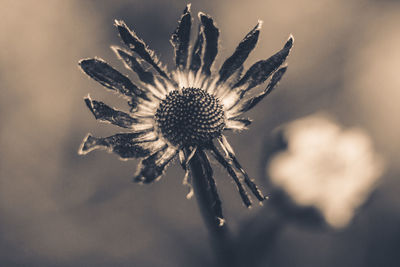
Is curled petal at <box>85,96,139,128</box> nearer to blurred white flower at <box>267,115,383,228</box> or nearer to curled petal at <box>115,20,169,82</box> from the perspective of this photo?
curled petal at <box>115,20,169,82</box>

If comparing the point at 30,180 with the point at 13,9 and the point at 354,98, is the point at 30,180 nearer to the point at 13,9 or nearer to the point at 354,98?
the point at 13,9

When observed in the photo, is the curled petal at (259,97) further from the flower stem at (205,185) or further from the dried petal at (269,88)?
the flower stem at (205,185)

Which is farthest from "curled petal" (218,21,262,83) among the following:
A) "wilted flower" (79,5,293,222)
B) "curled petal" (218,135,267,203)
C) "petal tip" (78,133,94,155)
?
"petal tip" (78,133,94,155)

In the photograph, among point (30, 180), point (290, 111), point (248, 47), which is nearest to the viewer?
point (248, 47)

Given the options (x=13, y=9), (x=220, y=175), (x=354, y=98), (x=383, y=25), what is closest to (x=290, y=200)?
(x=220, y=175)

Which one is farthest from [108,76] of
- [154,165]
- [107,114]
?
[154,165]

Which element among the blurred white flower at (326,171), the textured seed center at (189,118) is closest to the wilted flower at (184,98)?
the textured seed center at (189,118)
